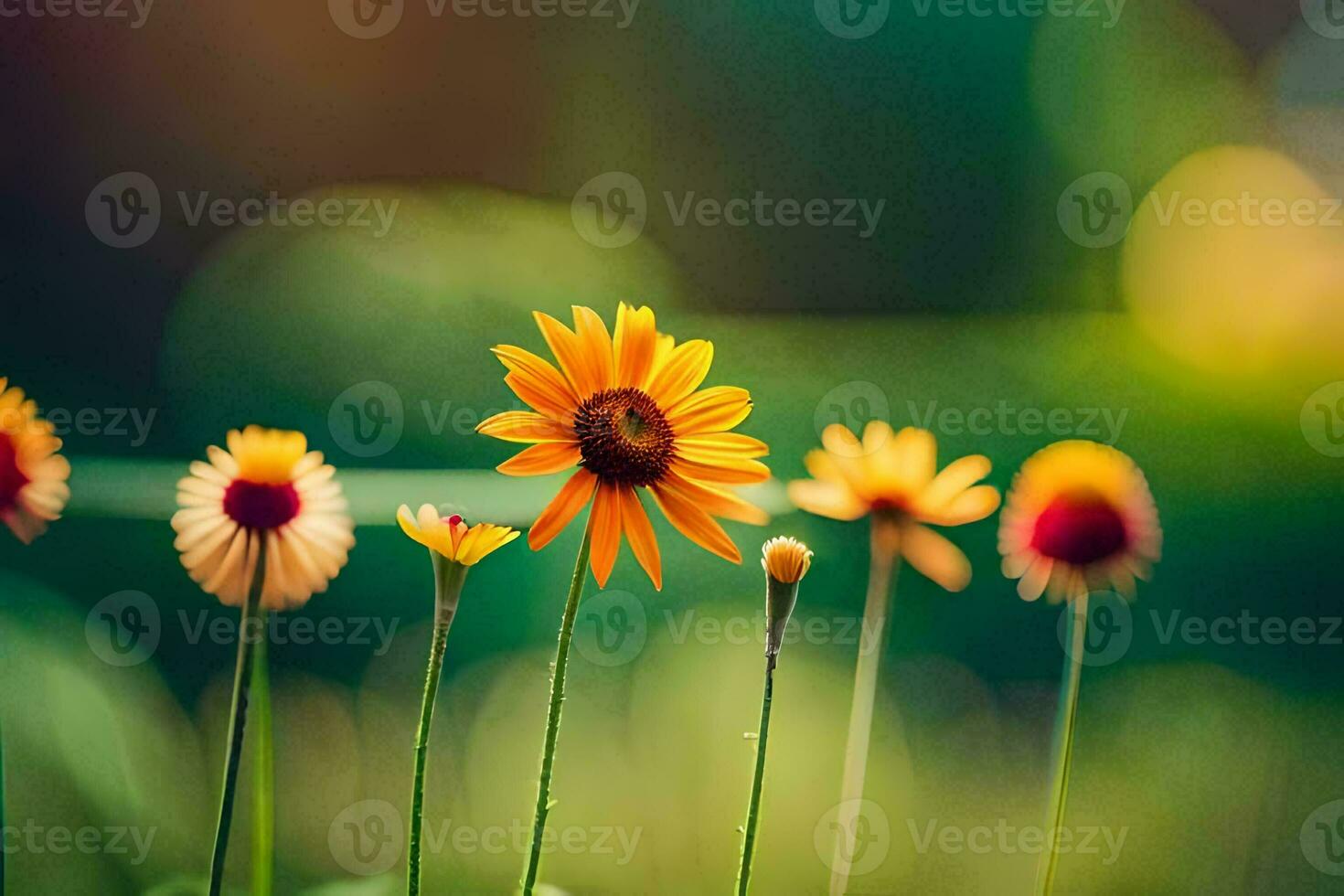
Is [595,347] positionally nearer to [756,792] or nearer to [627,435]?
[627,435]

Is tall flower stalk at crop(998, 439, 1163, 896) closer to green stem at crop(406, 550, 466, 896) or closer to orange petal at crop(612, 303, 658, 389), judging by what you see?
orange petal at crop(612, 303, 658, 389)

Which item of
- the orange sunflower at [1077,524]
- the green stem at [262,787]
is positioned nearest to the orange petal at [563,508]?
the green stem at [262,787]

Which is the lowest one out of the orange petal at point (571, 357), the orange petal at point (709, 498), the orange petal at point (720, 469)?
the orange petal at point (709, 498)

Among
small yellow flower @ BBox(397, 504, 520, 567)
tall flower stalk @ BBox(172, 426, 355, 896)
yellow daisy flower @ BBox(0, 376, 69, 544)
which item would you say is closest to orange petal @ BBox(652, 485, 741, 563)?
small yellow flower @ BBox(397, 504, 520, 567)

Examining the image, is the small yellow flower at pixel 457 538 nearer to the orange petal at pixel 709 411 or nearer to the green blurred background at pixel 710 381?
the orange petal at pixel 709 411

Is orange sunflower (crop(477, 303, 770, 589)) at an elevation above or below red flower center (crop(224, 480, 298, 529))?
above

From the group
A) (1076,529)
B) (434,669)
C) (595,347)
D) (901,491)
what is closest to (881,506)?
(901,491)
